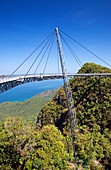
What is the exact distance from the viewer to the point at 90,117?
1188 inches

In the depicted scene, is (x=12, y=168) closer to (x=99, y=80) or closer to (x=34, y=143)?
(x=34, y=143)

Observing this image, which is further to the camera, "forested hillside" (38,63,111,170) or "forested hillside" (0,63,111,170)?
"forested hillside" (38,63,111,170)

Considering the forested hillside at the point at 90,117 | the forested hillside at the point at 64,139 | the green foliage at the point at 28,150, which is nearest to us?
the green foliage at the point at 28,150

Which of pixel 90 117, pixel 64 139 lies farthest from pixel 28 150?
pixel 90 117

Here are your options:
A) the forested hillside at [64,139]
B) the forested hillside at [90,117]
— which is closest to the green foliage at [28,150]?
the forested hillside at [64,139]

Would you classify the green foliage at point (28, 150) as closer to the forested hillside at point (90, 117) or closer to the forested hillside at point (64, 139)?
the forested hillside at point (64, 139)

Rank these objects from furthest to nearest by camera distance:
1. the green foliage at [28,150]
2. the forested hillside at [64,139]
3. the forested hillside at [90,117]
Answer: the forested hillside at [90,117] → the forested hillside at [64,139] → the green foliage at [28,150]

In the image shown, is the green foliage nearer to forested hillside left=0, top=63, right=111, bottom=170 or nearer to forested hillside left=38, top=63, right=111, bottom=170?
forested hillside left=0, top=63, right=111, bottom=170

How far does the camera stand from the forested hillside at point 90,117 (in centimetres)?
2133

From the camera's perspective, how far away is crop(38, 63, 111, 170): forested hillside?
21328mm

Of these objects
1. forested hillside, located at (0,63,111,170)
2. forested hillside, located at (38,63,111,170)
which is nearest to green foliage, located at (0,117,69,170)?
forested hillside, located at (0,63,111,170)

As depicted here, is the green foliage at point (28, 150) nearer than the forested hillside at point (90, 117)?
Yes

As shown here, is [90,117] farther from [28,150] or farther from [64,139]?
[28,150]

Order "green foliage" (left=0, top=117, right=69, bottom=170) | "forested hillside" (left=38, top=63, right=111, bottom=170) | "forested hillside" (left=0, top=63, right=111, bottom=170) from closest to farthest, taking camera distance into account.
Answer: "green foliage" (left=0, top=117, right=69, bottom=170)
"forested hillside" (left=0, top=63, right=111, bottom=170)
"forested hillside" (left=38, top=63, right=111, bottom=170)
